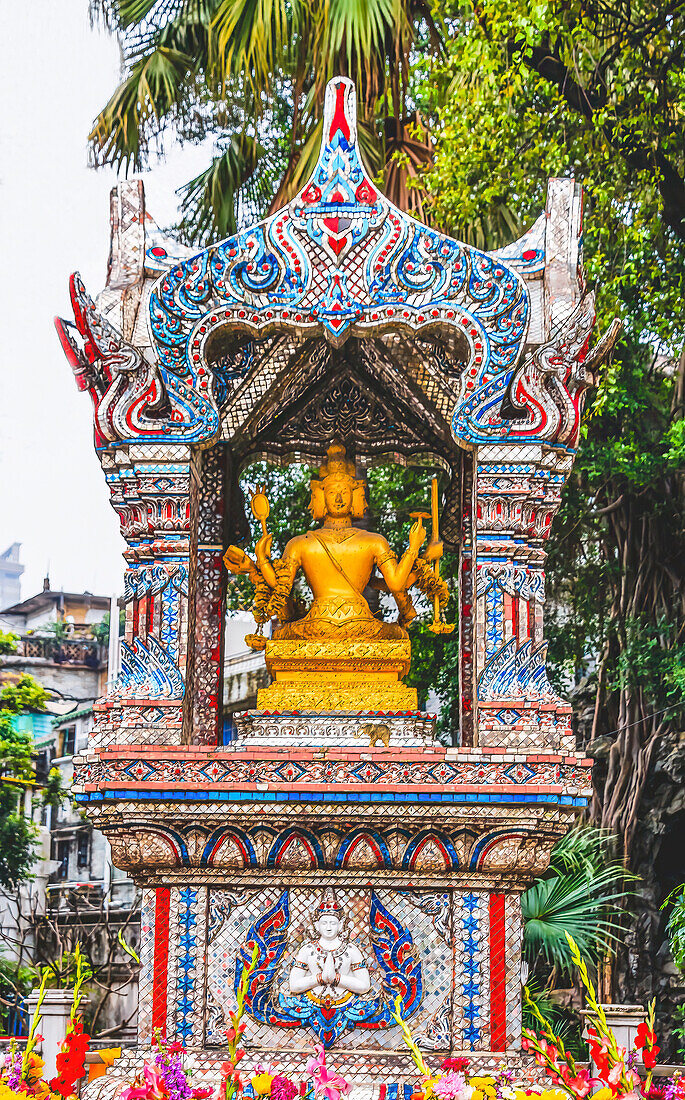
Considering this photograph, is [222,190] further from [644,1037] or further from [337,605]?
[644,1037]

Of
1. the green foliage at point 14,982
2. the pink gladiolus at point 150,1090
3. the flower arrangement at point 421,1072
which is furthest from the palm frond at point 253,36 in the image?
the green foliage at point 14,982

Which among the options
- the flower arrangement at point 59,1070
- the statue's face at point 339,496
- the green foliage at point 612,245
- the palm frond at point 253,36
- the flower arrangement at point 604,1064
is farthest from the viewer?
the palm frond at point 253,36

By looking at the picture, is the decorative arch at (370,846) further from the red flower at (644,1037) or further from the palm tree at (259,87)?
the palm tree at (259,87)

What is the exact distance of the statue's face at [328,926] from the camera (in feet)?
21.2

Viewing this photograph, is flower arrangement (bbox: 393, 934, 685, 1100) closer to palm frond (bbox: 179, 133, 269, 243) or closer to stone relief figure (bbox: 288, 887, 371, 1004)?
stone relief figure (bbox: 288, 887, 371, 1004)

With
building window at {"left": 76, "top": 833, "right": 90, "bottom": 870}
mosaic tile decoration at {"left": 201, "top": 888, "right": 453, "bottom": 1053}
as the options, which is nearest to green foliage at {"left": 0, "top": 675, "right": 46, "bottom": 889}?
building window at {"left": 76, "top": 833, "right": 90, "bottom": 870}

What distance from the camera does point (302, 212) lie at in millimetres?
6949

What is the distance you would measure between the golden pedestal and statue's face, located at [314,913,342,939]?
53.3 inches

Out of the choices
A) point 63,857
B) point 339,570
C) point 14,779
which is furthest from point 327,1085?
point 63,857

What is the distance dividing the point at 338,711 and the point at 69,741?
26.1m

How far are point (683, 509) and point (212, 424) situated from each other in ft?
28.3

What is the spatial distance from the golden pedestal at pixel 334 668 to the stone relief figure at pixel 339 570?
0.17 metres

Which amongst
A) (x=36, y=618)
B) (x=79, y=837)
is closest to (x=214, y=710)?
(x=79, y=837)

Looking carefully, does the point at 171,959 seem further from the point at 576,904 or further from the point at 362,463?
the point at 576,904
